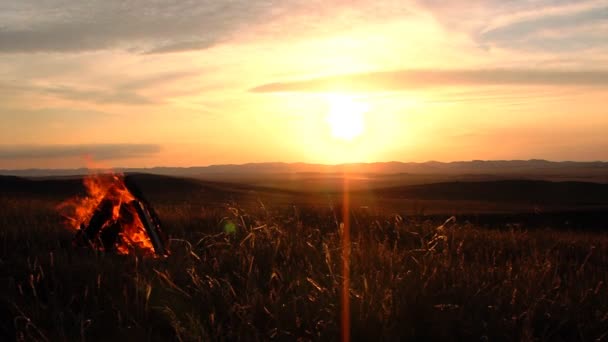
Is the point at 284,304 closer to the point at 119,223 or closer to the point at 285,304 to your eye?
the point at 285,304

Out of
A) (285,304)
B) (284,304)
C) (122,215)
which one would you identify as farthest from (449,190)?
(284,304)

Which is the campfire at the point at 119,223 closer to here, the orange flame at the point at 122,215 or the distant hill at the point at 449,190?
the orange flame at the point at 122,215

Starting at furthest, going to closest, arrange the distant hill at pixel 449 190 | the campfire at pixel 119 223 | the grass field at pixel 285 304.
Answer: the distant hill at pixel 449 190 → the campfire at pixel 119 223 → the grass field at pixel 285 304

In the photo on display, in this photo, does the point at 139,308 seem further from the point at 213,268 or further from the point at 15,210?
the point at 15,210

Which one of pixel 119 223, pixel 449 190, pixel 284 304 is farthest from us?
pixel 449 190

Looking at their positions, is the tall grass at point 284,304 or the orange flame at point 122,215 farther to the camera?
the orange flame at point 122,215

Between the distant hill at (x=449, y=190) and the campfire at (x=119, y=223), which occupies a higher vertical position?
the campfire at (x=119, y=223)

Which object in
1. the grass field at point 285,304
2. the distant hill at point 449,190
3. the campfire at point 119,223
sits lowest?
the distant hill at point 449,190

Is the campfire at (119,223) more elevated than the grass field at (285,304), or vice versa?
the campfire at (119,223)

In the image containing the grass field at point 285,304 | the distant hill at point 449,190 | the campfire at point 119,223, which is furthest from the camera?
the distant hill at point 449,190

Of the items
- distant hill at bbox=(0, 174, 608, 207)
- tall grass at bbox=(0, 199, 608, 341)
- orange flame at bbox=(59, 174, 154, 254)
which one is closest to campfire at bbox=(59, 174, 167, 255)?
orange flame at bbox=(59, 174, 154, 254)

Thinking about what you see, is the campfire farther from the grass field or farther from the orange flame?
the grass field

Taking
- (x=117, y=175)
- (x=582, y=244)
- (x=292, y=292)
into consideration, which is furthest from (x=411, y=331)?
(x=582, y=244)

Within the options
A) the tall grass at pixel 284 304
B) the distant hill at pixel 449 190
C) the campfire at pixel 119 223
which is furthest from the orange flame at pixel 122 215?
the distant hill at pixel 449 190
